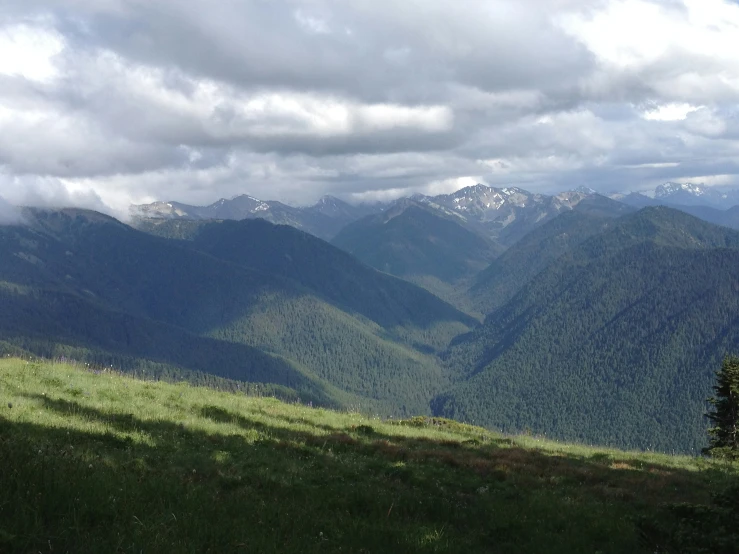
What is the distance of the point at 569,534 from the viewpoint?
12.1 metres

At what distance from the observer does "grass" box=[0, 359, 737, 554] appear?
29.1 ft

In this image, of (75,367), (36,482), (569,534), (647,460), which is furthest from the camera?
(75,367)

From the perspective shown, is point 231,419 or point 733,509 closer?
point 733,509

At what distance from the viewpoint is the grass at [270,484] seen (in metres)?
8.88

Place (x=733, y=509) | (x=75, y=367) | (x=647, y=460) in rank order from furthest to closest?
(x=75, y=367), (x=647, y=460), (x=733, y=509)

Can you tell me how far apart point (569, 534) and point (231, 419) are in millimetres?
14467

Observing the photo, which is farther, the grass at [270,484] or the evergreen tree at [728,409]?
the evergreen tree at [728,409]

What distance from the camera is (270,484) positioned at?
13.4 meters

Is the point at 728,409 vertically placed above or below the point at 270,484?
below

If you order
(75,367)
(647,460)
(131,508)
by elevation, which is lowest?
(647,460)

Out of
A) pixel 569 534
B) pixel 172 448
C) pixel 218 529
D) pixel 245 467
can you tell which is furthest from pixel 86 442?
pixel 569 534

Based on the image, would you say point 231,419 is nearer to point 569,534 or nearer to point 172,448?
point 172,448

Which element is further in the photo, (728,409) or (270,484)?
(728,409)

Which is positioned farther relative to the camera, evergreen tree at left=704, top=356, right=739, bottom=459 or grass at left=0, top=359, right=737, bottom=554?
evergreen tree at left=704, top=356, right=739, bottom=459
